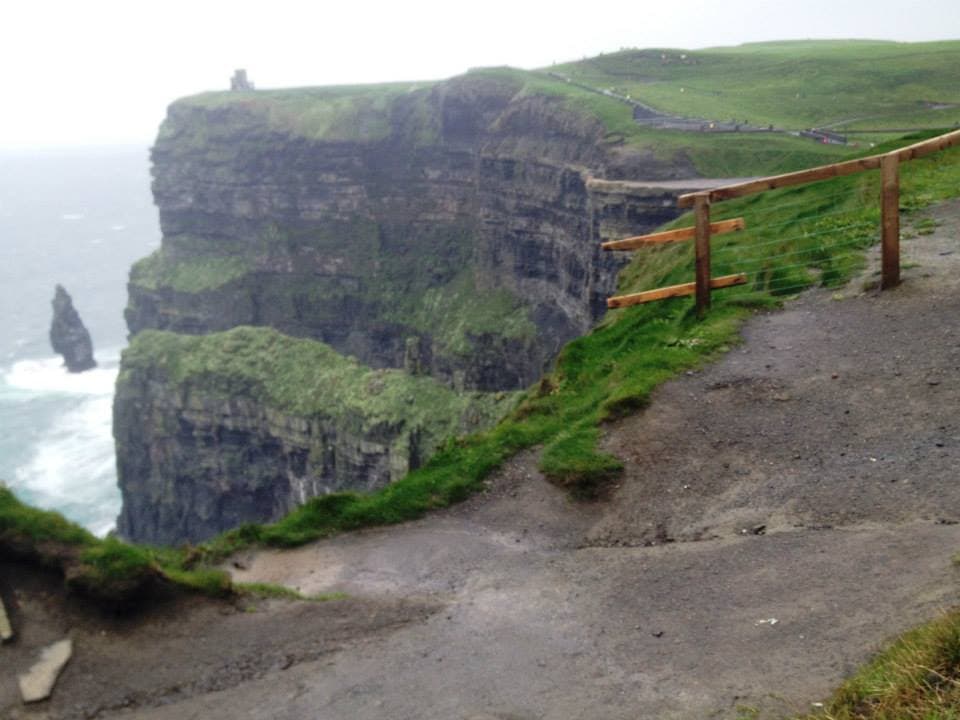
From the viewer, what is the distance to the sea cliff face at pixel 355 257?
6181 cm

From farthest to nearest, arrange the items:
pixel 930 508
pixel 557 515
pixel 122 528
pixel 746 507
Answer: pixel 122 528 < pixel 557 515 < pixel 746 507 < pixel 930 508

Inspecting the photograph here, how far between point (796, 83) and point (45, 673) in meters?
78.6

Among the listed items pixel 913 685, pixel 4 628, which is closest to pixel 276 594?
pixel 4 628

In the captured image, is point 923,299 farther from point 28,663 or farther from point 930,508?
point 28,663

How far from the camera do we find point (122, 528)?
242 ft

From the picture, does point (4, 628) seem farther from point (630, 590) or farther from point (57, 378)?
point (57, 378)

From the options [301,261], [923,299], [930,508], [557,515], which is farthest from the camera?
[301,261]

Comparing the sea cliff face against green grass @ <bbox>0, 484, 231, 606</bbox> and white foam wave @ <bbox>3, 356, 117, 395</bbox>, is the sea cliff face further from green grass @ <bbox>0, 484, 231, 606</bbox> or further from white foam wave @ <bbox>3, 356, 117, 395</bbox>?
green grass @ <bbox>0, 484, 231, 606</bbox>

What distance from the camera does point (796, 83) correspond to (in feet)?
254

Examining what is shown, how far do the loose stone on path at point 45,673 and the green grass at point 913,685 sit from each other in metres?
6.47

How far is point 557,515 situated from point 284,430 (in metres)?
51.9

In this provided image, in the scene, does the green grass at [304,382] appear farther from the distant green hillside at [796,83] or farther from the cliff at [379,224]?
the distant green hillside at [796,83]

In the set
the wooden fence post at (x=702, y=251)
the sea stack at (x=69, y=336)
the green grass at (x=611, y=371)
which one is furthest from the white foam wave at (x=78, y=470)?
the wooden fence post at (x=702, y=251)

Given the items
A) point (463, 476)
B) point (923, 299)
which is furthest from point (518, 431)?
point (923, 299)
